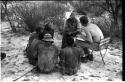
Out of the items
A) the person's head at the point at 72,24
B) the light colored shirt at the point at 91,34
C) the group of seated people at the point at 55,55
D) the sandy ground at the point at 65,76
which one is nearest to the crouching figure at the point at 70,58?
the group of seated people at the point at 55,55

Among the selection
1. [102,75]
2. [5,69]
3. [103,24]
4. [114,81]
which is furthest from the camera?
[103,24]

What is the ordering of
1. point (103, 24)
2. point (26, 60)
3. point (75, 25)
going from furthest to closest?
point (103, 24)
point (75, 25)
point (26, 60)

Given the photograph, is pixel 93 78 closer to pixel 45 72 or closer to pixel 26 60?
pixel 45 72

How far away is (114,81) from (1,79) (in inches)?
84.3

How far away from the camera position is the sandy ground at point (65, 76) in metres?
4.01

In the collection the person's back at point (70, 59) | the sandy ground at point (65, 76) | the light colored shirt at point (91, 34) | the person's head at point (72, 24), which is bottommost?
the sandy ground at point (65, 76)

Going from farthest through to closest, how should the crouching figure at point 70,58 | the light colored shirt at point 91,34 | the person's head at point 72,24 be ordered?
the person's head at point 72,24 < the light colored shirt at point 91,34 < the crouching figure at point 70,58

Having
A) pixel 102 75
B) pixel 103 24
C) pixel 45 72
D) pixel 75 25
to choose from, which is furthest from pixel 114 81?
pixel 103 24

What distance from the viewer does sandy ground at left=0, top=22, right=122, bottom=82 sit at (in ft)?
13.1

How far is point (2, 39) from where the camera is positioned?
22.5 ft

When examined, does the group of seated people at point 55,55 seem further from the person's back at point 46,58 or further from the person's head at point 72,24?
the person's head at point 72,24

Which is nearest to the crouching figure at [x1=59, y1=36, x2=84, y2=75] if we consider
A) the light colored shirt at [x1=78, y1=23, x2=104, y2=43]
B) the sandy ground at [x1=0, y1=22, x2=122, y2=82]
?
the sandy ground at [x1=0, y1=22, x2=122, y2=82]

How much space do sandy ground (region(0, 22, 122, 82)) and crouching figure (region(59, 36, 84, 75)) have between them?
0.41ft

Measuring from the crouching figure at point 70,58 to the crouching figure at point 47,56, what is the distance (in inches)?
7.2
